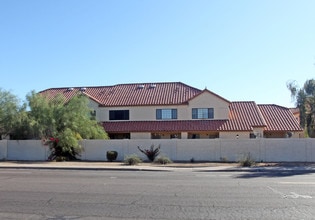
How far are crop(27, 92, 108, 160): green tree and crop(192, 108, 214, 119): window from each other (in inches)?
506

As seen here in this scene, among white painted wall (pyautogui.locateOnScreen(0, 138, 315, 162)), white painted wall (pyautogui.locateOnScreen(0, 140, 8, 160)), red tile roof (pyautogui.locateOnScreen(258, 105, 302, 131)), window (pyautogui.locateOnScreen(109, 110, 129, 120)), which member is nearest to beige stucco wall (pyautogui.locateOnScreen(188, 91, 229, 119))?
red tile roof (pyautogui.locateOnScreen(258, 105, 302, 131))

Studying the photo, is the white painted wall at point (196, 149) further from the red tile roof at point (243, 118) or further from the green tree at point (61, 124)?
the red tile roof at point (243, 118)

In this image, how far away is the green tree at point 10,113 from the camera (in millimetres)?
37688

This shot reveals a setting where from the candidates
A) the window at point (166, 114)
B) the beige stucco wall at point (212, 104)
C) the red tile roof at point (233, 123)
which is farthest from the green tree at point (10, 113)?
the beige stucco wall at point (212, 104)

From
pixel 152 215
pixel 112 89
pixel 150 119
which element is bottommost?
pixel 152 215

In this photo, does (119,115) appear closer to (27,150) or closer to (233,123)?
(233,123)

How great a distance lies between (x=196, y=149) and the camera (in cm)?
3500

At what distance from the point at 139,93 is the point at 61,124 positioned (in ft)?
51.0

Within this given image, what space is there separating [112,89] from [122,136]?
24.9 feet

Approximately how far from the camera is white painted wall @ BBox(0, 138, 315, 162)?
110ft

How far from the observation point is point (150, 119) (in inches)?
1869

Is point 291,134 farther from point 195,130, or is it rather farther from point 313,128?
point 195,130

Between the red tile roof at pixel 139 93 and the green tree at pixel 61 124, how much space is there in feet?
33.1

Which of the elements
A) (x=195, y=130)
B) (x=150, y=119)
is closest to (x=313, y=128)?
(x=195, y=130)
